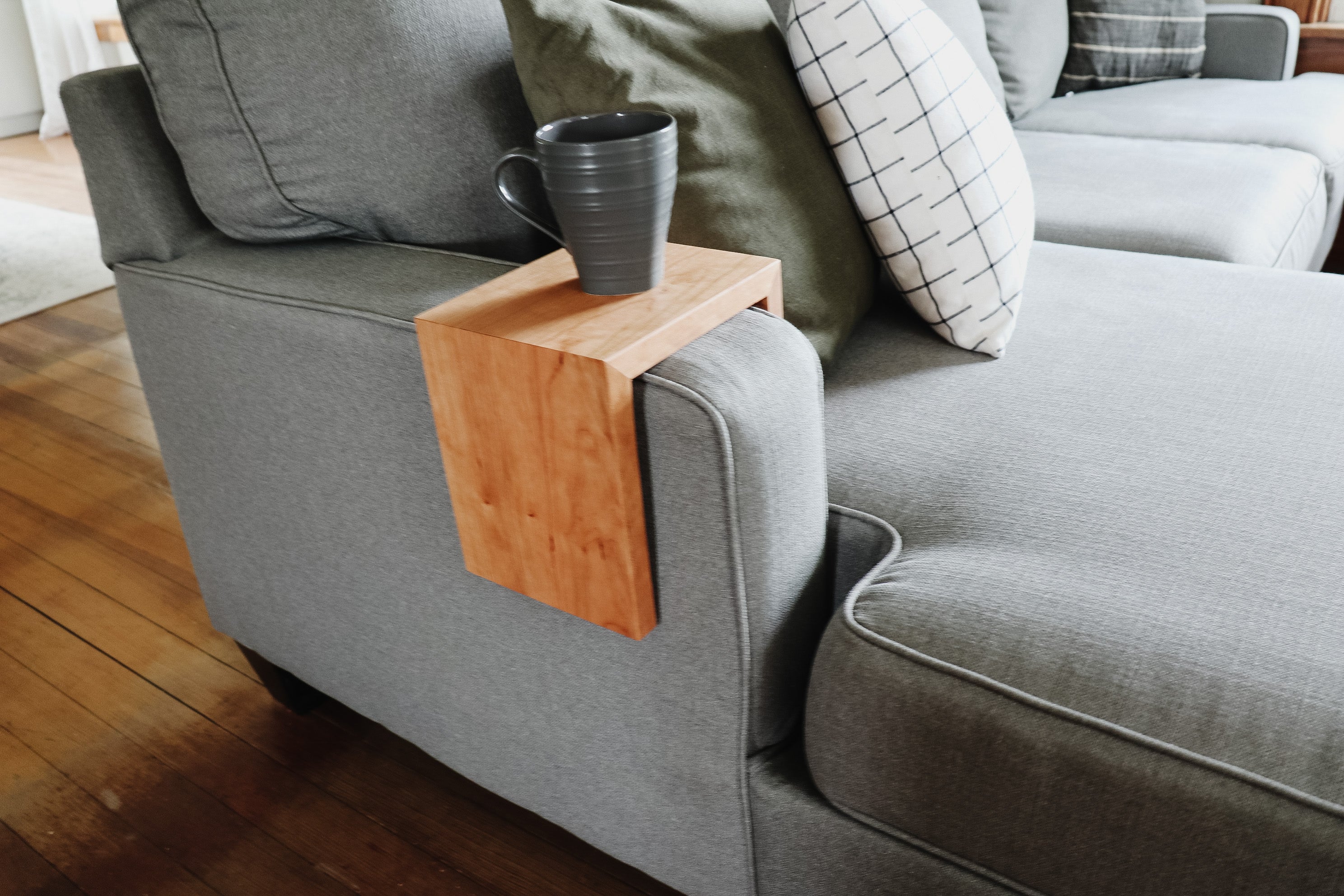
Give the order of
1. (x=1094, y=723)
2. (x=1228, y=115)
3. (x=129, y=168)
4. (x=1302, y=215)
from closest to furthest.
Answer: (x=1094, y=723)
(x=129, y=168)
(x=1302, y=215)
(x=1228, y=115)

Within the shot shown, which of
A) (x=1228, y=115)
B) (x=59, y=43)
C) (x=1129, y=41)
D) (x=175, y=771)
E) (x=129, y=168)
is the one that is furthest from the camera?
(x=59, y=43)

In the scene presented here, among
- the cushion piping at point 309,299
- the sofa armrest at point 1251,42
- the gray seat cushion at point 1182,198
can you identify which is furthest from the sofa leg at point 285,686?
the sofa armrest at point 1251,42

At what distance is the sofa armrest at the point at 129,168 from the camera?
0.93 meters

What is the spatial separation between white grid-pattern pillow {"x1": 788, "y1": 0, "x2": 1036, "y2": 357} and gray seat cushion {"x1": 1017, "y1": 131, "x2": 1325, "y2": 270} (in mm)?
425

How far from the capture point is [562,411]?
64cm

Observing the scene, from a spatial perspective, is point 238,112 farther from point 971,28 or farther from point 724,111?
point 971,28

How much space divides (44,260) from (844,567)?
10.3 feet

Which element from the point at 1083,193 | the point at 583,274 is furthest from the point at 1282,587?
the point at 1083,193

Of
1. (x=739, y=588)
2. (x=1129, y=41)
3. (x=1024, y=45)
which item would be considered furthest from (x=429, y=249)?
(x=1129, y=41)

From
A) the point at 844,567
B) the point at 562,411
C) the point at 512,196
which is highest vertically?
the point at 512,196

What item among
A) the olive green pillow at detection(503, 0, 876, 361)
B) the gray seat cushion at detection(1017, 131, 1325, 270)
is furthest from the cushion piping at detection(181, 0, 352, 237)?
the gray seat cushion at detection(1017, 131, 1325, 270)

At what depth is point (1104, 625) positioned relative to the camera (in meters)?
0.64

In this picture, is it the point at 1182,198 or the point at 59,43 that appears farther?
the point at 59,43

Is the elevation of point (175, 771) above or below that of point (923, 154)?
below
